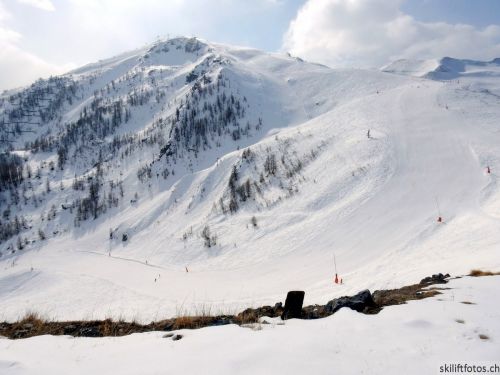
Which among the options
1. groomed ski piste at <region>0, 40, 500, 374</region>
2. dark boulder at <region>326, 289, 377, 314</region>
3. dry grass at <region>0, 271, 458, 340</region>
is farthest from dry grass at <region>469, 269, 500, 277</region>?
dark boulder at <region>326, 289, 377, 314</region>

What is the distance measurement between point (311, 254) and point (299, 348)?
80.9 ft

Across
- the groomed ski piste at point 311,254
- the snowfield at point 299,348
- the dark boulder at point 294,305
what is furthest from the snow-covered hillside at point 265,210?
the snowfield at point 299,348

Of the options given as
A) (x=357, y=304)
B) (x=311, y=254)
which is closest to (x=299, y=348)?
(x=357, y=304)

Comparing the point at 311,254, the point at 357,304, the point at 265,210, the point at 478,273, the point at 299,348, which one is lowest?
the point at 299,348

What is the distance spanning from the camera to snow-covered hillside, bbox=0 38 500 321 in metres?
27.1

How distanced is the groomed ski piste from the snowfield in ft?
0.15

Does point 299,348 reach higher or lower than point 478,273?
lower

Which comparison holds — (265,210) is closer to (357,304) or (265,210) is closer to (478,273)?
(478,273)

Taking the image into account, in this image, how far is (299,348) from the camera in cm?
735

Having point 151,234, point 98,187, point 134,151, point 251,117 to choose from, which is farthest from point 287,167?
point 134,151

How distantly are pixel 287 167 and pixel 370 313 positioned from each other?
44312 mm

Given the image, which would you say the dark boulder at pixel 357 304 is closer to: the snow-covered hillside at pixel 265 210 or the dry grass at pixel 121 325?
the dry grass at pixel 121 325

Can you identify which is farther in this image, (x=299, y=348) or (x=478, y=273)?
(x=478, y=273)

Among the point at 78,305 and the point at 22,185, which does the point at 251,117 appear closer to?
the point at 22,185
